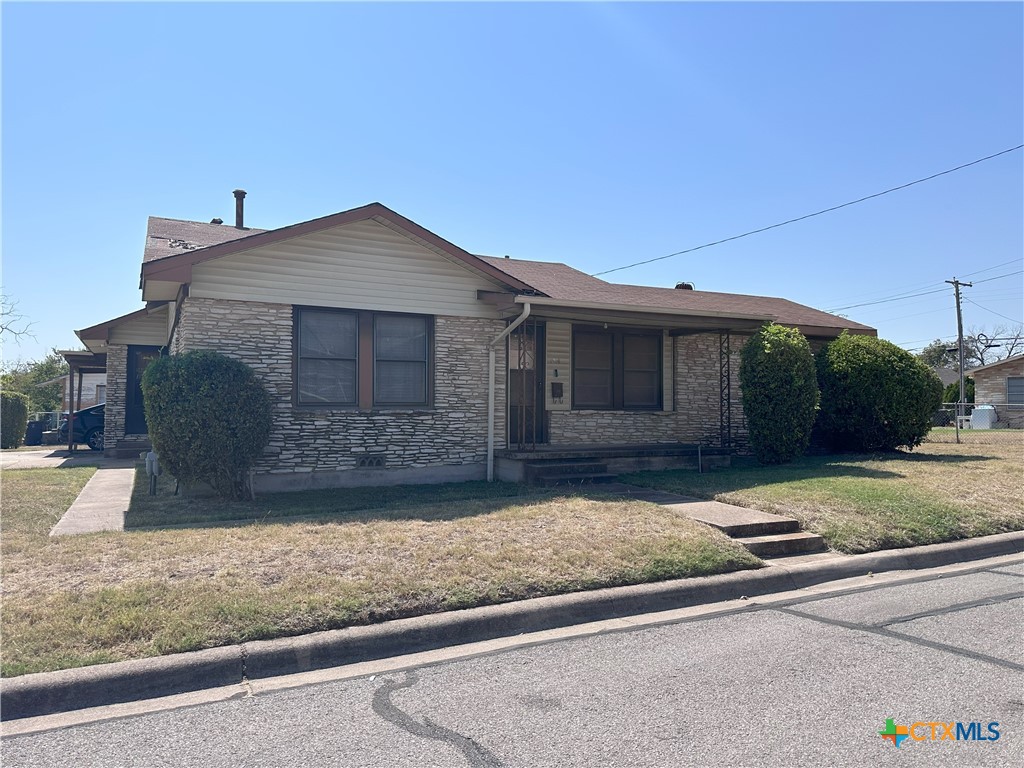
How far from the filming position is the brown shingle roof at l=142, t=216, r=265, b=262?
1155 cm

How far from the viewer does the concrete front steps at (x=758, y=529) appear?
7.61 m

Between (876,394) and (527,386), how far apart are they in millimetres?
6579

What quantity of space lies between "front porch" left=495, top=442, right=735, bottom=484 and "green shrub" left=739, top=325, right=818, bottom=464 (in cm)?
84

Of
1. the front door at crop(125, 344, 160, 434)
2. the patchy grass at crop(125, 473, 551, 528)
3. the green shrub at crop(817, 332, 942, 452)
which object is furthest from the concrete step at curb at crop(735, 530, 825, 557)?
the front door at crop(125, 344, 160, 434)

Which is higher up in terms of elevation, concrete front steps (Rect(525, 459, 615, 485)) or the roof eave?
the roof eave

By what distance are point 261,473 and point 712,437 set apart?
8441mm

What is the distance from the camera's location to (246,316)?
1066cm

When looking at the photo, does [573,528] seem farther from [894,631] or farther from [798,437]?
[798,437]

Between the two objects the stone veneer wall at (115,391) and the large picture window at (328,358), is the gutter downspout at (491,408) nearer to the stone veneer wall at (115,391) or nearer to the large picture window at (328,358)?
the large picture window at (328,358)

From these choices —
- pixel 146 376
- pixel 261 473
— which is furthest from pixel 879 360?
pixel 146 376

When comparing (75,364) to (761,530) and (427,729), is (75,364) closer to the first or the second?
(761,530)

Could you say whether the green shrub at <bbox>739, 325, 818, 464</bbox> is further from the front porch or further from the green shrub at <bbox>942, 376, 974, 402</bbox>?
the green shrub at <bbox>942, 376, 974, 402</bbox>

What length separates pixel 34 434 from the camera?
27.6m

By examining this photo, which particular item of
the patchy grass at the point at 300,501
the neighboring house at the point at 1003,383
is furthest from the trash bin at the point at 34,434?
A: the neighboring house at the point at 1003,383
